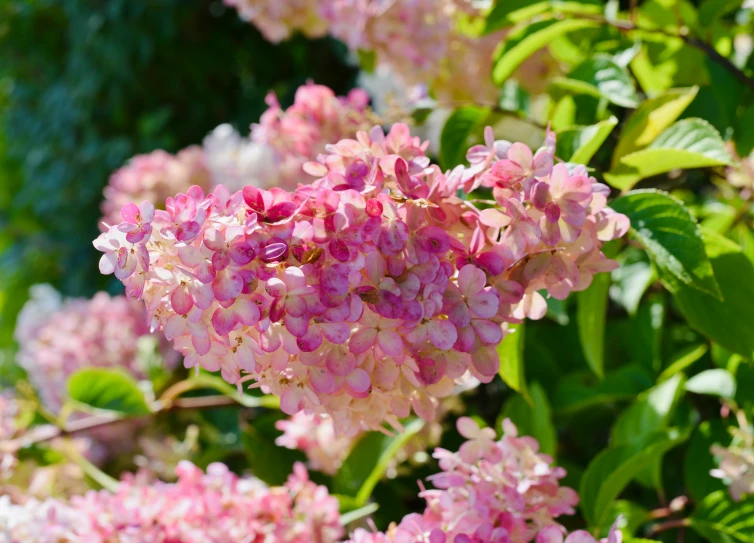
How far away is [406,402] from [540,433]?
25cm

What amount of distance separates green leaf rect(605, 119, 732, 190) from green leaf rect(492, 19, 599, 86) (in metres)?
0.19

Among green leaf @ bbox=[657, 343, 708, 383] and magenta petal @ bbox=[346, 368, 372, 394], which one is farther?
green leaf @ bbox=[657, 343, 708, 383]

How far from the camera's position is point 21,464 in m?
0.89

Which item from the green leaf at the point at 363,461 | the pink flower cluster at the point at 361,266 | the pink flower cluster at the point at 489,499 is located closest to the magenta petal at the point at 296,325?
the pink flower cluster at the point at 361,266

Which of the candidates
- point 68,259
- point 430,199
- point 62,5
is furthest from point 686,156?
point 62,5

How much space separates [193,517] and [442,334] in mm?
286

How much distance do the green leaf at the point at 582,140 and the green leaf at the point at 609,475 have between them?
0.68 ft

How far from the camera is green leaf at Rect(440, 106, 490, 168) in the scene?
64 cm

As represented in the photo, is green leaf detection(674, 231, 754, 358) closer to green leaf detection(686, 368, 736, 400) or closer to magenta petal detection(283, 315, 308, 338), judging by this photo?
green leaf detection(686, 368, 736, 400)

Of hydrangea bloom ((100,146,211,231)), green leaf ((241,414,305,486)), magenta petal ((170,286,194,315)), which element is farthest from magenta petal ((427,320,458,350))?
hydrangea bloom ((100,146,211,231))

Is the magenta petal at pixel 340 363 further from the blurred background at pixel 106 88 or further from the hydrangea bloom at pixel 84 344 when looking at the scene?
the blurred background at pixel 106 88

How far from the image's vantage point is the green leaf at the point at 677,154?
464mm

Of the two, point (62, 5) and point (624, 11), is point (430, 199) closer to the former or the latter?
point (624, 11)

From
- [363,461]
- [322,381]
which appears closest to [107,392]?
[363,461]
